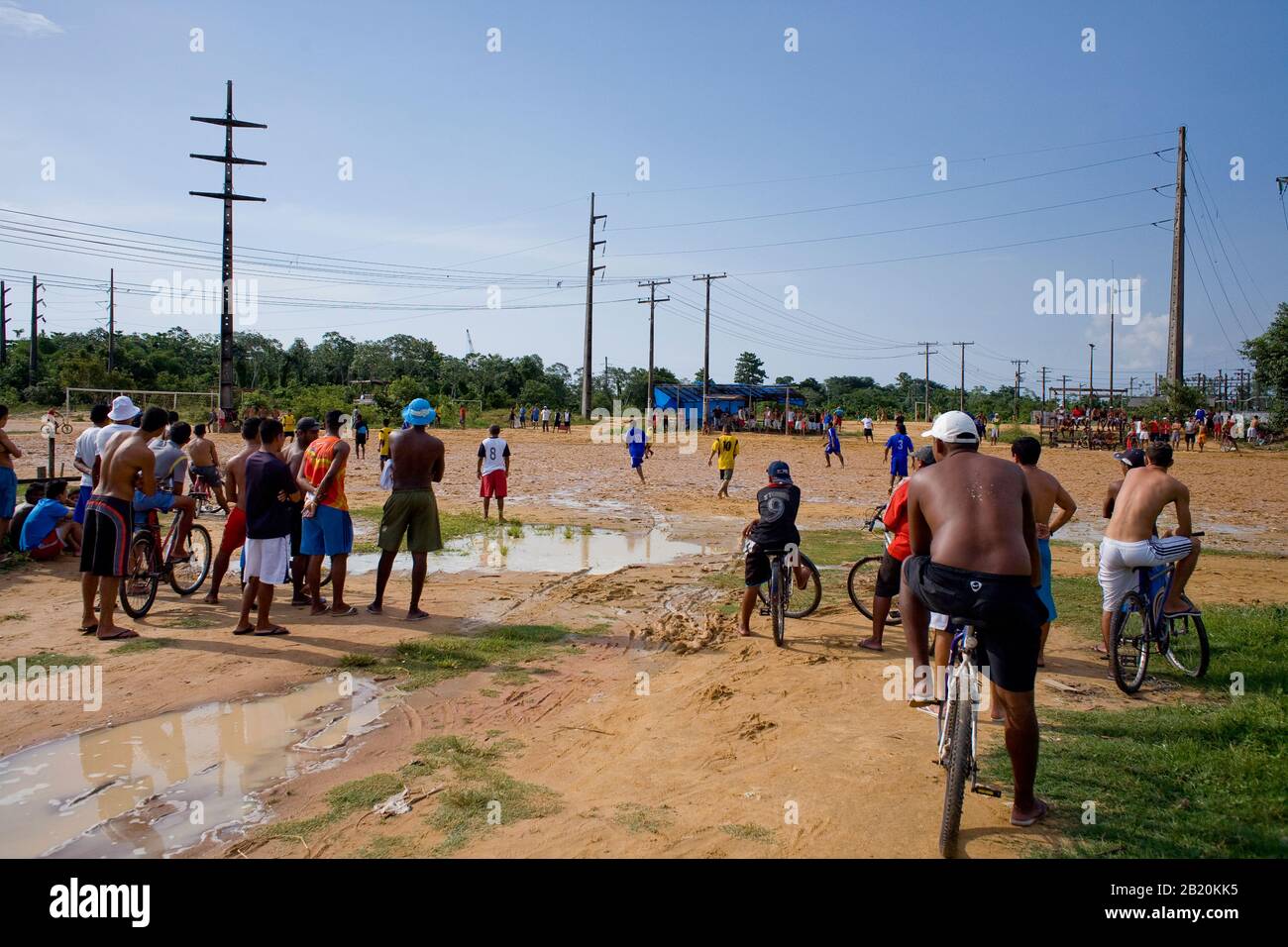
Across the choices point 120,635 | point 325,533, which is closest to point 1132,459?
point 325,533

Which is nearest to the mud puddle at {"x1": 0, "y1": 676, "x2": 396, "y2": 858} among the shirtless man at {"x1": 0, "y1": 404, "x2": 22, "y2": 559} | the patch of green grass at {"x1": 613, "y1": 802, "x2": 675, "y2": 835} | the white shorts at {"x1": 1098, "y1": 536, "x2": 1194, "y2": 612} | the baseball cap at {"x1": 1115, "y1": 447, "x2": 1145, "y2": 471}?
the patch of green grass at {"x1": 613, "y1": 802, "x2": 675, "y2": 835}

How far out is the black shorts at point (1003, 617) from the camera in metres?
4.38

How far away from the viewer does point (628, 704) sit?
23.1 ft

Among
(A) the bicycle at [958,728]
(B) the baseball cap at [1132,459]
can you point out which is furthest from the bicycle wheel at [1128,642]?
(A) the bicycle at [958,728]

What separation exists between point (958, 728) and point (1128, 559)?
3904 mm

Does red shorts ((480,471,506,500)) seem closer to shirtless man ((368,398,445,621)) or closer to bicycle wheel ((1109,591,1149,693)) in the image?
shirtless man ((368,398,445,621))

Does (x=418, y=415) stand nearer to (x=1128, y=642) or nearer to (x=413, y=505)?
(x=413, y=505)

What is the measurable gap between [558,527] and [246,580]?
8.54m

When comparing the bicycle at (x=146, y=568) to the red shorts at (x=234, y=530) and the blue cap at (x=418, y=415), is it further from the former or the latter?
the blue cap at (x=418, y=415)

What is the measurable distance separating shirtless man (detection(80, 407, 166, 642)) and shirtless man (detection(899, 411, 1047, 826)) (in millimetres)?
7051
